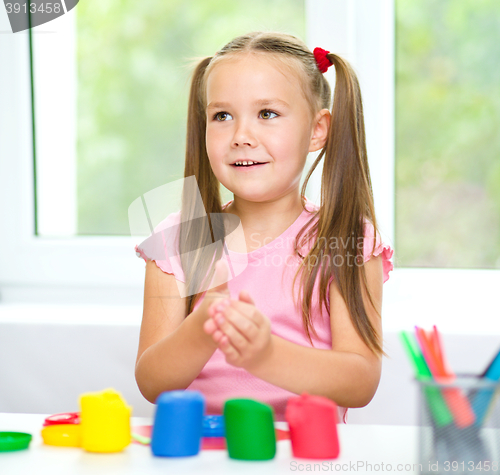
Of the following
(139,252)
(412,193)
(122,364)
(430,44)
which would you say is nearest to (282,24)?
(430,44)

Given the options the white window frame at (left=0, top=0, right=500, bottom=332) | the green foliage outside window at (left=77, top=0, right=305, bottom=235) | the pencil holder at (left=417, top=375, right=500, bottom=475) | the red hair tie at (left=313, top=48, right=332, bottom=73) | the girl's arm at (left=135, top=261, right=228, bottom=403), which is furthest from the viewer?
the green foliage outside window at (left=77, top=0, right=305, bottom=235)

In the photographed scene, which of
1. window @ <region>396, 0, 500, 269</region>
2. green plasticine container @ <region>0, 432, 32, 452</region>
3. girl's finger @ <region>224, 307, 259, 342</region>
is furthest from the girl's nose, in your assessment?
window @ <region>396, 0, 500, 269</region>

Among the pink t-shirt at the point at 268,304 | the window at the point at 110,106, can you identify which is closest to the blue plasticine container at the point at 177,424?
the pink t-shirt at the point at 268,304

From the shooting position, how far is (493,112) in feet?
3.94

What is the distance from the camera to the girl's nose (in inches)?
30.1

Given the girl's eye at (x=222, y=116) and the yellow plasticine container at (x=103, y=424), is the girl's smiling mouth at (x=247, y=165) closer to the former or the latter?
the girl's eye at (x=222, y=116)

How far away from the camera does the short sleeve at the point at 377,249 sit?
0.82 m

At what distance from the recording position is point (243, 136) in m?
0.77

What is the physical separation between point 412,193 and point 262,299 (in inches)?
21.7

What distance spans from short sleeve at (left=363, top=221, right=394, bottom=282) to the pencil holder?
46 centimetres

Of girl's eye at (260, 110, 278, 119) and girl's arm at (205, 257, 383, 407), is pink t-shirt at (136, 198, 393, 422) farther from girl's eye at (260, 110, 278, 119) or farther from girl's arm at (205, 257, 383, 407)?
girl's eye at (260, 110, 278, 119)

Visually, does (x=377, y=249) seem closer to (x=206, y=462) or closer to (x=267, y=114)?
(x=267, y=114)

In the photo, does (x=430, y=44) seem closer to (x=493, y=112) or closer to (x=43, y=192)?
(x=493, y=112)

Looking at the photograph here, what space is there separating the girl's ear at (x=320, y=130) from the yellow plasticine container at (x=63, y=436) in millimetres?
533
